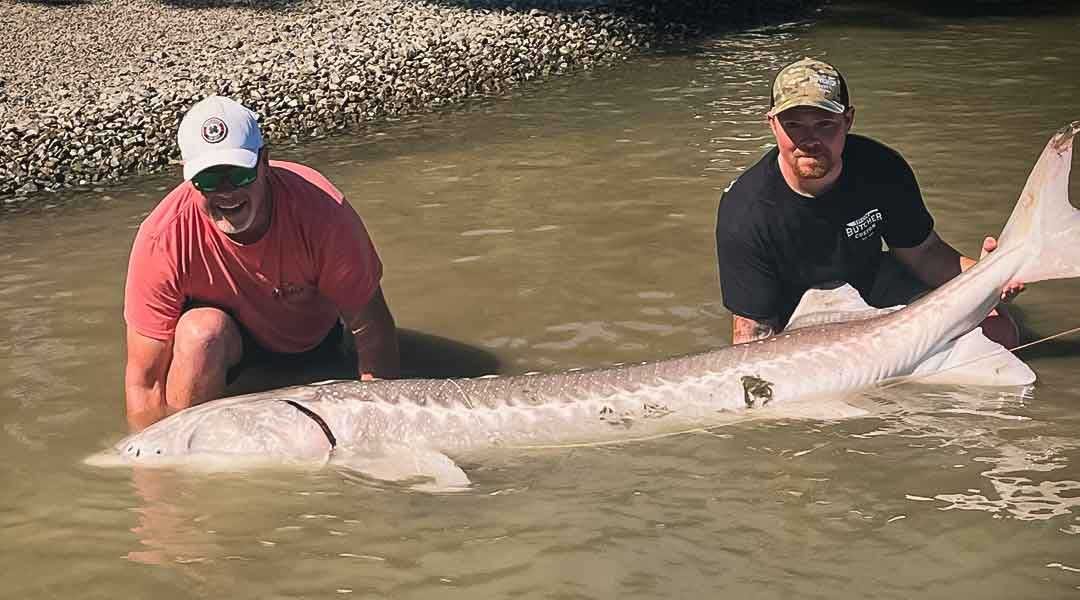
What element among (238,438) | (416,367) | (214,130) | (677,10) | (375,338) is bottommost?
(416,367)

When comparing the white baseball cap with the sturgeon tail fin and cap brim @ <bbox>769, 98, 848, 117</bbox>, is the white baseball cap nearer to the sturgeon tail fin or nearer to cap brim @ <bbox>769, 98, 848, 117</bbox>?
cap brim @ <bbox>769, 98, 848, 117</bbox>

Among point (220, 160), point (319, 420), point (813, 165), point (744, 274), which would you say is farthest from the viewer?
point (744, 274)

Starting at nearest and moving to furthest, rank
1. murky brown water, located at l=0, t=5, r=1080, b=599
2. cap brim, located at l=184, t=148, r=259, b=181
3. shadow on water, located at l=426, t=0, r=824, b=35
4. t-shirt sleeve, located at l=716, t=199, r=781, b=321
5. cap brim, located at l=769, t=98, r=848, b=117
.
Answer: murky brown water, located at l=0, t=5, r=1080, b=599
cap brim, located at l=184, t=148, r=259, b=181
cap brim, located at l=769, t=98, r=848, b=117
t-shirt sleeve, located at l=716, t=199, r=781, b=321
shadow on water, located at l=426, t=0, r=824, b=35

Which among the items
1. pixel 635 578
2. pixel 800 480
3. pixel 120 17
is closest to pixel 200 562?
pixel 635 578

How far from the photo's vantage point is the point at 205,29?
15.1 metres

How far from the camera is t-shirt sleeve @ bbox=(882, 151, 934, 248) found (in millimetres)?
5707

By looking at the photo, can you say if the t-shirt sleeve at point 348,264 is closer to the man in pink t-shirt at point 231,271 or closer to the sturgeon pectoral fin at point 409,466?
the man in pink t-shirt at point 231,271

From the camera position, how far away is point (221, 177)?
16.9 ft

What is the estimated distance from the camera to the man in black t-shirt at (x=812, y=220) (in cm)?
541

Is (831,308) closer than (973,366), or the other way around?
(973,366)

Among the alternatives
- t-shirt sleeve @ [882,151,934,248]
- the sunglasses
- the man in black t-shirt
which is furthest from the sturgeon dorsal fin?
the sunglasses

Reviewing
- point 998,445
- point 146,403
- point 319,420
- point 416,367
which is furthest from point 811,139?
point 146,403

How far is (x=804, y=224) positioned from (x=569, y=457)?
1413mm

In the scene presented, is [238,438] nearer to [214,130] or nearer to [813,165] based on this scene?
[214,130]
